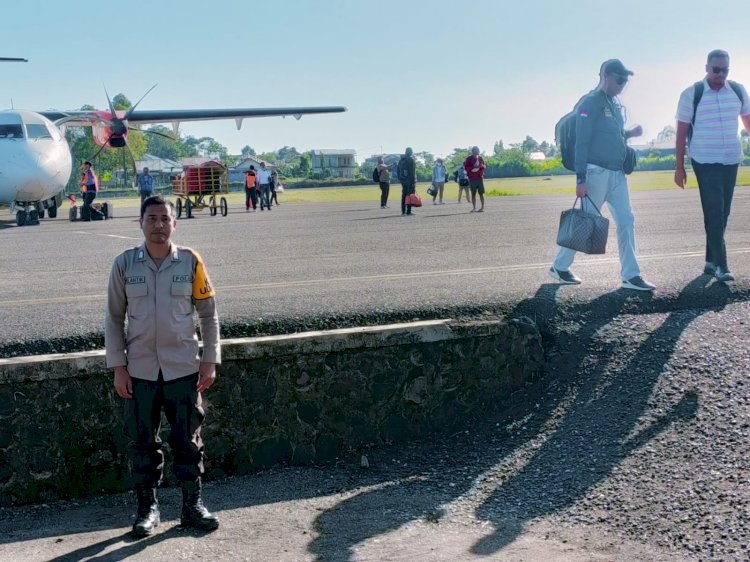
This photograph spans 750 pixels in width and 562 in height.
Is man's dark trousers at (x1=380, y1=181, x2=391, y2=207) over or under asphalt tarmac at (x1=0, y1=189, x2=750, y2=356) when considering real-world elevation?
over

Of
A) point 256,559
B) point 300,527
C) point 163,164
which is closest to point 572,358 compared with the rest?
point 300,527

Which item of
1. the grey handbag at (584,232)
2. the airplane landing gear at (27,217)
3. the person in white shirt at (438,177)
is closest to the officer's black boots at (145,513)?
the grey handbag at (584,232)

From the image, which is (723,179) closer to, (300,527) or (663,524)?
(663,524)

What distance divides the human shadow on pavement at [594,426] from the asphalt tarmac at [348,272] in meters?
0.94

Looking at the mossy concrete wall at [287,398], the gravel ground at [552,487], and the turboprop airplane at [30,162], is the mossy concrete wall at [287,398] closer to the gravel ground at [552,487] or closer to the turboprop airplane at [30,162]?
the gravel ground at [552,487]

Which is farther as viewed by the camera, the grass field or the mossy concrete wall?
the grass field

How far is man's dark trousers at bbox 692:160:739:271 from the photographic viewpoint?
7.36 metres

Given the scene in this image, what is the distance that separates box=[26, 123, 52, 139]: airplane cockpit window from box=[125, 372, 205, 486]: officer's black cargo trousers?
19.1 m

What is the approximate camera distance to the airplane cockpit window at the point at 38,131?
21656mm

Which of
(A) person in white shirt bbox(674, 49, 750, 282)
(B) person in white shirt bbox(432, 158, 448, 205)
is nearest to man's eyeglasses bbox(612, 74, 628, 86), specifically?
(A) person in white shirt bbox(674, 49, 750, 282)

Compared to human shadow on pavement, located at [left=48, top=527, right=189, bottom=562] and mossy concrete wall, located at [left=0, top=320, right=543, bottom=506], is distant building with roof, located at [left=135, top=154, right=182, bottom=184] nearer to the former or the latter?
mossy concrete wall, located at [left=0, top=320, right=543, bottom=506]

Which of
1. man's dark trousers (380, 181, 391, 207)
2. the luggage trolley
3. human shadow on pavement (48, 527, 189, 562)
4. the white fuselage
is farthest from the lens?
man's dark trousers (380, 181, 391, 207)

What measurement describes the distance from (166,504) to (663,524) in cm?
291

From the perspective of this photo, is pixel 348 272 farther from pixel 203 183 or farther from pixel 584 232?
pixel 203 183
